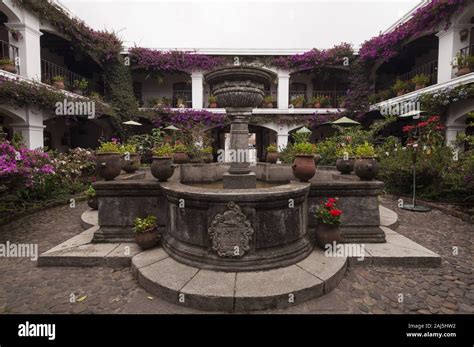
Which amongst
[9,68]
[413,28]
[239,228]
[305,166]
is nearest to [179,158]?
[305,166]

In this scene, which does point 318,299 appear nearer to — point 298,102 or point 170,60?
point 298,102

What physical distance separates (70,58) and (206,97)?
8.60 metres

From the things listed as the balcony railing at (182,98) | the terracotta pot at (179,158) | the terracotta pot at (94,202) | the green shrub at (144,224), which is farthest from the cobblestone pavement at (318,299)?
the balcony railing at (182,98)

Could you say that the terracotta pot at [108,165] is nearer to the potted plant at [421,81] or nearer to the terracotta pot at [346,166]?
the terracotta pot at [346,166]

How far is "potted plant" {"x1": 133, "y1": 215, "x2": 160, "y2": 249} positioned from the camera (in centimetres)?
381

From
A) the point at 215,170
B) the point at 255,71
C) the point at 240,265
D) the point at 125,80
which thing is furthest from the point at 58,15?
the point at 240,265

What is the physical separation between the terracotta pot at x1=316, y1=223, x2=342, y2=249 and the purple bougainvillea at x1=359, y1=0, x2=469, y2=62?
1215 cm

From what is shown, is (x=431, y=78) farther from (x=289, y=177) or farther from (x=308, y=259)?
(x=308, y=259)

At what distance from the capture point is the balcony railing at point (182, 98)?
16750 millimetres

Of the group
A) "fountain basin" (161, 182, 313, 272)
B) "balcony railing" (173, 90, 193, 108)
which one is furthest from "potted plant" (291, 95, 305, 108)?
"fountain basin" (161, 182, 313, 272)

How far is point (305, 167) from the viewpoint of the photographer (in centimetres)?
406

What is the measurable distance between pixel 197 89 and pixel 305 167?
45.0 ft

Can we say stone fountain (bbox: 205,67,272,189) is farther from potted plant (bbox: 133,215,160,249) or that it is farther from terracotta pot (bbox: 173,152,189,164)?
terracotta pot (bbox: 173,152,189,164)

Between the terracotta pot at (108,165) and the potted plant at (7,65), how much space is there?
8549 millimetres
